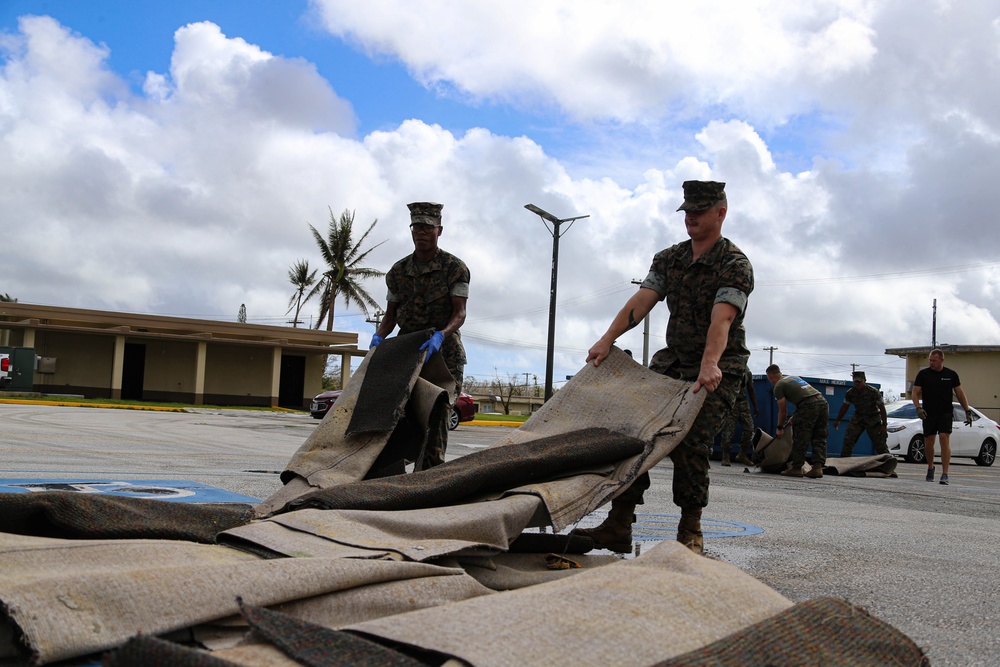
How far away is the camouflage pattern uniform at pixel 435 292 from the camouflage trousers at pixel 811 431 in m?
7.74

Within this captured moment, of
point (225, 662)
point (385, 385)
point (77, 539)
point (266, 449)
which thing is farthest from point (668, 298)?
point (266, 449)

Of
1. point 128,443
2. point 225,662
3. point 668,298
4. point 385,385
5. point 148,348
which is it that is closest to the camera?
point 225,662

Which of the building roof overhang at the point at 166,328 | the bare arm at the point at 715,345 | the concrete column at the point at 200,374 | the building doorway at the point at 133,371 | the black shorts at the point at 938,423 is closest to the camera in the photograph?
the bare arm at the point at 715,345

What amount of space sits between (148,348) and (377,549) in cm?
3696

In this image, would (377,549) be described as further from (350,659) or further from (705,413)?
(705,413)

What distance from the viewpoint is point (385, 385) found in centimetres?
517

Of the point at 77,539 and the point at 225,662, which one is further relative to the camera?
the point at 77,539

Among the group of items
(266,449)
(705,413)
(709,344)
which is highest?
(709,344)

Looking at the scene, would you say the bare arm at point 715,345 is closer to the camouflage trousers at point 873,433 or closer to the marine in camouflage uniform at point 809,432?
the marine in camouflage uniform at point 809,432

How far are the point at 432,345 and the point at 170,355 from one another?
34.2 meters

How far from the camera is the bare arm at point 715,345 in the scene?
416 centimetres

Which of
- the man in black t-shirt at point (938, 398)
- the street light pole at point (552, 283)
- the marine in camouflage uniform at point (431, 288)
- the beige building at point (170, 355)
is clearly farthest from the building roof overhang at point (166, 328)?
the marine in camouflage uniform at point (431, 288)

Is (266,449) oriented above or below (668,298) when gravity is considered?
below

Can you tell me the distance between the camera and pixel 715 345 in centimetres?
421
